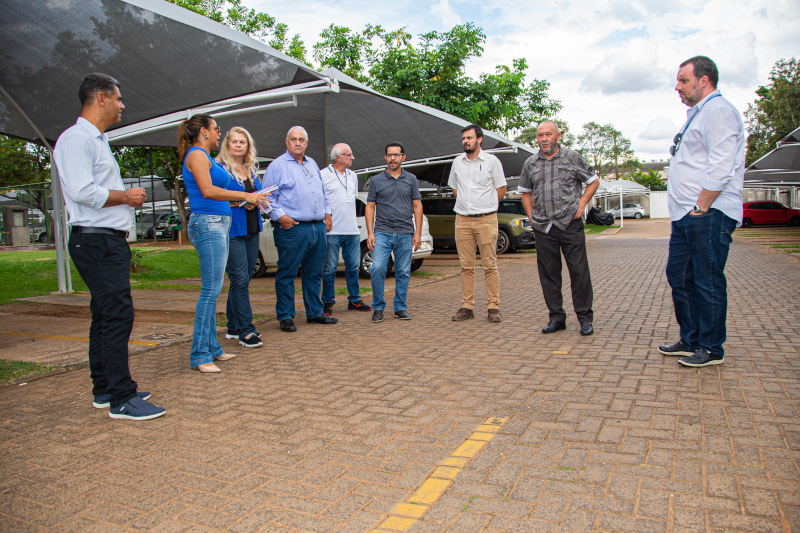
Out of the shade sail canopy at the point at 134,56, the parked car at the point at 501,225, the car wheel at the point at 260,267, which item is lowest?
the car wheel at the point at 260,267

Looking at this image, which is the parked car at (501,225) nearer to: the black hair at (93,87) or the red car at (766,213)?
the black hair at (93,87)

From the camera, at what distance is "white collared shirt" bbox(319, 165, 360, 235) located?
23.4 feet

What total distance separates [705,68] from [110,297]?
433 cm

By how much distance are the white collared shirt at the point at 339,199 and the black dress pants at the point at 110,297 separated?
12.0 feet

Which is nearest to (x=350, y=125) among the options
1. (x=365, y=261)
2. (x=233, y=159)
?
(x=365, y=261)

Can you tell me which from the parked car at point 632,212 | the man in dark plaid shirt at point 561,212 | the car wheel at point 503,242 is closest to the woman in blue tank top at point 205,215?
the man in dark plaid shirt at point 561,212

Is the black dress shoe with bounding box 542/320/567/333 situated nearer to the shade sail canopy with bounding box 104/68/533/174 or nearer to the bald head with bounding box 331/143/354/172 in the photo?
the bald head with bounding box 331/143/354/172

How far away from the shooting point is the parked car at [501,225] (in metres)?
16.7

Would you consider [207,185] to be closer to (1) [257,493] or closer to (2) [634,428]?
(1) [257,493]

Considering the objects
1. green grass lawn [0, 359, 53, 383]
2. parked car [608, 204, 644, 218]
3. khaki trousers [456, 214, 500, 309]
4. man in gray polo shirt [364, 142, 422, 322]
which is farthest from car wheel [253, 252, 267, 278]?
parked car [608, 204, 644, 218]

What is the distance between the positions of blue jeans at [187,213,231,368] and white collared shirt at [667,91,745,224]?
337 centimetres

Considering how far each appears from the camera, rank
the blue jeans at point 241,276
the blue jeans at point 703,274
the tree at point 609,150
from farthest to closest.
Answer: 1. the tree at point 609,150
2. the blue jeans at point 241,276
3. the blue jeans at point 703,274

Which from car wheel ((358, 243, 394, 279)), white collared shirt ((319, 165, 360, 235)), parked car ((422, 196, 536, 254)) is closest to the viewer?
white collared shirt ((319, 165, 360, 235))

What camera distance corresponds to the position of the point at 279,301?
6.30 m
